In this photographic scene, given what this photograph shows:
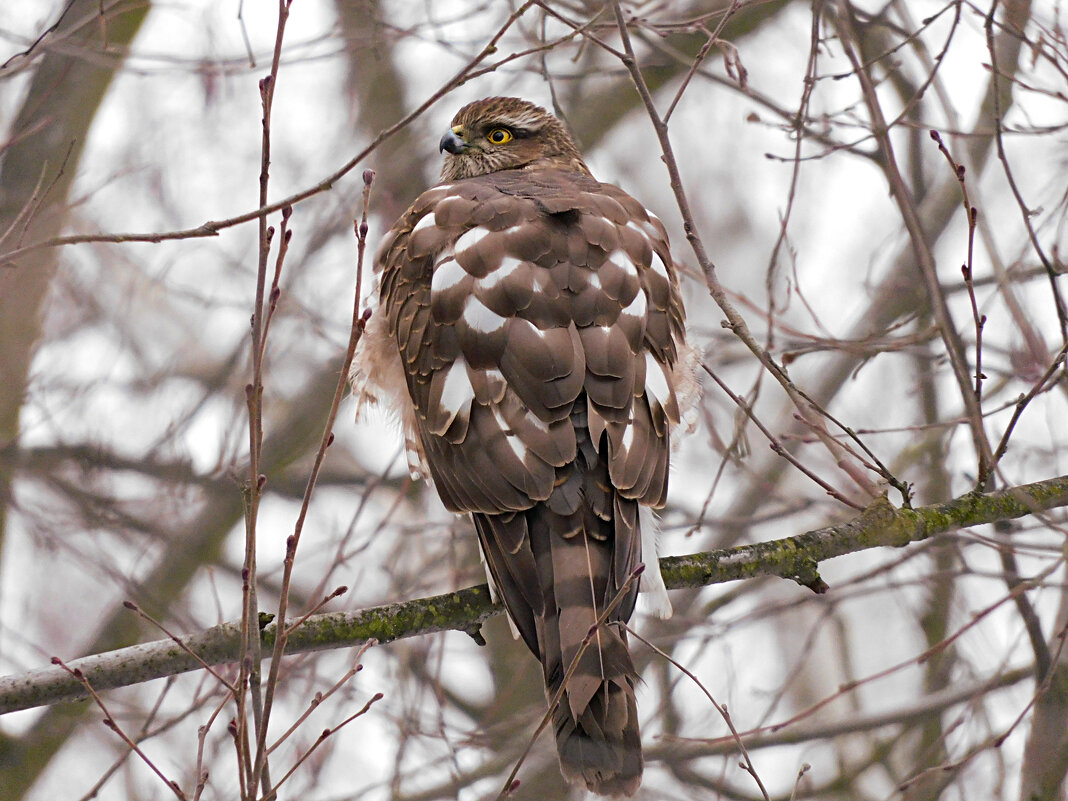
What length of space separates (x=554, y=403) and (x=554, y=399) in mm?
13

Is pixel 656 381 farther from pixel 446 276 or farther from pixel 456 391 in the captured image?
pixel 446 276

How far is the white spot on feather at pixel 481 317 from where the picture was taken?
3.72 m

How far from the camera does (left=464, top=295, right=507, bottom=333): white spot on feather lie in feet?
12.2

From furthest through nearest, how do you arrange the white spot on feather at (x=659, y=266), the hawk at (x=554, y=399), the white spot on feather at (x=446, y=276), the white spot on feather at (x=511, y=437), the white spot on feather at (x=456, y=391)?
the white spot on feather at (x=659, y=266)
the white spot on feather at (x=446, y=276)
the white spot on feather at (x=456, y=391)
the white spot on feather at (x=511, y=437)
the hawk at (x=554, y=399)

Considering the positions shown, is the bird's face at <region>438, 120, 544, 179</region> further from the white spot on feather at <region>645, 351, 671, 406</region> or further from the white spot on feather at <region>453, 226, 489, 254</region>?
the white spot on feather at <region>645, 351, 671, 406</region>

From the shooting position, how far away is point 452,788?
16.8 feet

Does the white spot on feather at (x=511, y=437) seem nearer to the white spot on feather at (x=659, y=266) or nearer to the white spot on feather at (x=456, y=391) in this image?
the white spot on feather at (x=456, y=391)

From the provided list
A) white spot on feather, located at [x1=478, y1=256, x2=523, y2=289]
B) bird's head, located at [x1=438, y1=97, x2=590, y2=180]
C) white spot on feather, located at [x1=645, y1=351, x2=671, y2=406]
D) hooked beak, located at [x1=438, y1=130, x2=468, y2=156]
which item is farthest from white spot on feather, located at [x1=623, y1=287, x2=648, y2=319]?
hooked beak, located at [x1=438, y1=130, x2=468, y2=156]

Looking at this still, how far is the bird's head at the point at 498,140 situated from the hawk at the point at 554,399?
1.20m

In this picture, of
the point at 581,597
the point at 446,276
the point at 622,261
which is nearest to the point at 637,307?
the point at 622,261

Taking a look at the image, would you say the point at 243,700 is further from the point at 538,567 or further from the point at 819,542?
the point at 819,542

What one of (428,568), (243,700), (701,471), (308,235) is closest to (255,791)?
(243,700)

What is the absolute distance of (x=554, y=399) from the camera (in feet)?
11.7

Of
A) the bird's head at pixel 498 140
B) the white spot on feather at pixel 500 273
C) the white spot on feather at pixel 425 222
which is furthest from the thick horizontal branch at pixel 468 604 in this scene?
the bird's head at pixel 498 140
